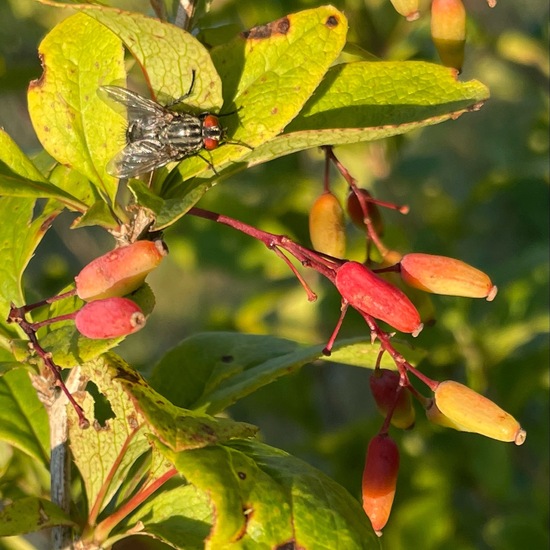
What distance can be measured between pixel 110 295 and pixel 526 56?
6.66 ft

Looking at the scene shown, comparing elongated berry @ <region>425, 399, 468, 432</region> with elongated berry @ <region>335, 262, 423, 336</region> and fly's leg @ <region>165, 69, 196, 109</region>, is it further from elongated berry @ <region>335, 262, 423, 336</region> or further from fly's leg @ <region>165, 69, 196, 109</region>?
fly's leg @ <region>165, 69, 196, 109</region>

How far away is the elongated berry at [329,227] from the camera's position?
1.24m

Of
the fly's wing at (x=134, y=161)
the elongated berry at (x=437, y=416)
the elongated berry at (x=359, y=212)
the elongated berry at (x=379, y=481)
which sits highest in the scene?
the fly's wing at (x=134, y=161)

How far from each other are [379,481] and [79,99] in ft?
1.98

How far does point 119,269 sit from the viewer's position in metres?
0.96

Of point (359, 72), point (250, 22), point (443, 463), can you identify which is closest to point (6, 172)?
point (359, 72)

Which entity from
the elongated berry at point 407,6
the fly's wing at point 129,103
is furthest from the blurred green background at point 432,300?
the fly's wing at point 129,103

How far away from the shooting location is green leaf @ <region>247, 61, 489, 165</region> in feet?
3.35

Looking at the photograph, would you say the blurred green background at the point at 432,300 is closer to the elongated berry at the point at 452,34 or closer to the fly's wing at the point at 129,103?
the elongated berry at the point at 452,34

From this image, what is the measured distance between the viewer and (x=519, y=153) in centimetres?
352

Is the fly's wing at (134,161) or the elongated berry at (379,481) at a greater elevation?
the fly's wing at (134,161)

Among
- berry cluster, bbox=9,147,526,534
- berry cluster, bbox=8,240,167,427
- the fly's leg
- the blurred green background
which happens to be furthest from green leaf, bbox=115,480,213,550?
the blurred green background

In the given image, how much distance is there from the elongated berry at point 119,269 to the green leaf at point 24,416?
35 centimetres

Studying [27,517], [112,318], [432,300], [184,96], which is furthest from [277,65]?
[432,300]
